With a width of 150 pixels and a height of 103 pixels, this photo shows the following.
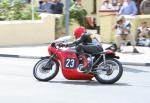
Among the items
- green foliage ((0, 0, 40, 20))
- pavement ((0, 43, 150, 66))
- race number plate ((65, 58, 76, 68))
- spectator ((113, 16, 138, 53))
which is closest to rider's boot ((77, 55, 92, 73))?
race number plate ((65, 58, 76, 68))

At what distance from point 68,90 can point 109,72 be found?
4.26 ft

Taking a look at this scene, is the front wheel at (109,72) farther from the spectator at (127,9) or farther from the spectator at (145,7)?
the spectator at (145,7)

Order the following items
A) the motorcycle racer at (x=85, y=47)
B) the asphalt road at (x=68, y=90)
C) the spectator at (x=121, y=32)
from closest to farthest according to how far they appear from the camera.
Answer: the asphalt road at (x=68, y=90)
the motorcycle racer at (x=85, y=47)
the spectator at (x=121, y=32)

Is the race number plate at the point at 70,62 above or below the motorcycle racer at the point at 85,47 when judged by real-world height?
below

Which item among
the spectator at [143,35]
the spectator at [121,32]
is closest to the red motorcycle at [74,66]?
the spectator at [121,32]

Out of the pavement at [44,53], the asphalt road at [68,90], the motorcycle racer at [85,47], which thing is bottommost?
the pavement at [44,53]

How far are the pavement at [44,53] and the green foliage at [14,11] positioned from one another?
1699mm

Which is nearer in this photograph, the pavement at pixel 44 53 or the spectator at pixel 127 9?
the pavement at pixel 44 53

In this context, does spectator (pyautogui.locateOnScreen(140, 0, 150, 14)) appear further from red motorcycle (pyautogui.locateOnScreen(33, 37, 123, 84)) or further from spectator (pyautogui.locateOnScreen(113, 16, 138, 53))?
red motorcycle (pyautogui.locateOnScreen(33, 37, 123, 84))

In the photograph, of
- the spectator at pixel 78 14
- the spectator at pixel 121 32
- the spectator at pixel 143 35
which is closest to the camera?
the spectator at pixel 121 32

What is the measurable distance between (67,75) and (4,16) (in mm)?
10787

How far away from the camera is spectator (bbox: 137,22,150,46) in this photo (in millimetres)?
21281

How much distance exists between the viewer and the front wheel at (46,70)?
1288 centimetres

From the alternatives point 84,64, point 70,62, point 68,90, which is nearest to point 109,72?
point 84,64
